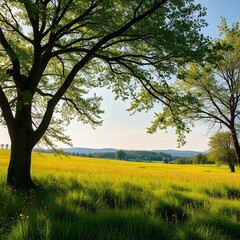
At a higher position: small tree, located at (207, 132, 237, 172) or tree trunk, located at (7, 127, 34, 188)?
small tree, located at (207, 132, 237, 172)

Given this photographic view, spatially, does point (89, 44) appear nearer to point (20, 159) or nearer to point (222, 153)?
point (20, 159)

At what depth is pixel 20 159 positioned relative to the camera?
12375mm

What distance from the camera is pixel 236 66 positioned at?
75.5 ft

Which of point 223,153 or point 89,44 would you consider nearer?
point 89,44

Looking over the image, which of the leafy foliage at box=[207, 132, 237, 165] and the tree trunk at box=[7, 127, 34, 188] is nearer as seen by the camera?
the tree trunk at box=[7, 127, 34, 188]

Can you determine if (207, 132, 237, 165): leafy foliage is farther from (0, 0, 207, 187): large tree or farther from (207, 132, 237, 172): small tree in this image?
(0, 0, 207, 187): large tree

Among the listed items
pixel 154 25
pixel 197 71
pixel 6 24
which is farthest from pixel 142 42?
pixel 197 71

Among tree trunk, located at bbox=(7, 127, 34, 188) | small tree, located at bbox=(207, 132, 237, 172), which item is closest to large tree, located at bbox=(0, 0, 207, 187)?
tree trunk, located at bbox=(7, 127, 34, 188)

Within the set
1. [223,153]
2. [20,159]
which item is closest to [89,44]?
[20,159]

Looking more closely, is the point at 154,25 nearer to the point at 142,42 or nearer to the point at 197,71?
the point at 142,42

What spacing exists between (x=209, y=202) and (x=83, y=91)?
9384 mm

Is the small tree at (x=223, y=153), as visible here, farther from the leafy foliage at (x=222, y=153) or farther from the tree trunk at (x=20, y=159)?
the tree trunk at (x=20, y=159)

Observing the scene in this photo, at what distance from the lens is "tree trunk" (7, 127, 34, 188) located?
1224 cm

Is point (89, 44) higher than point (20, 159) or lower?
higher
